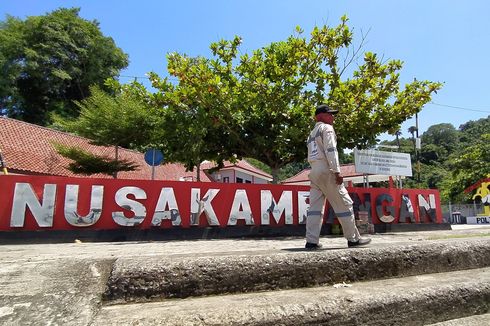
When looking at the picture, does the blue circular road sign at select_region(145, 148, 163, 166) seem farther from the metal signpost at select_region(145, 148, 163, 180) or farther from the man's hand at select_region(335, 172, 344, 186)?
the man's hand at select_region(335, 172, 344, 186)

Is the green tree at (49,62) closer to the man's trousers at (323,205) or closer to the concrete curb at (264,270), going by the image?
the man's trousers at (323,205)

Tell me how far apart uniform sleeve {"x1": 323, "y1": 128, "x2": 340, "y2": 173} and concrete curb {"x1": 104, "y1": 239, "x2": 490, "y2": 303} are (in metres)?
1.28

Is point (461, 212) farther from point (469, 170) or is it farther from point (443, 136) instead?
point (443, 136)

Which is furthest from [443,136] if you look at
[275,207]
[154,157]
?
[154,157]

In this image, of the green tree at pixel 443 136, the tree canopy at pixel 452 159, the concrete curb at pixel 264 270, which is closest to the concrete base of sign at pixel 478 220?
the tree canopy at pixel 452 159

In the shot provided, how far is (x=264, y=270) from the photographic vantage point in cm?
263

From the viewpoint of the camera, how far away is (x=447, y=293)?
2.71 metres

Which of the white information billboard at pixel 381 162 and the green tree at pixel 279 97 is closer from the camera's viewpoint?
the green tree at pixel 279 97

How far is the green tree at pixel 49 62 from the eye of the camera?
105 feet

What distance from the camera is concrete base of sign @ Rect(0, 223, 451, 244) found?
789 centimetres

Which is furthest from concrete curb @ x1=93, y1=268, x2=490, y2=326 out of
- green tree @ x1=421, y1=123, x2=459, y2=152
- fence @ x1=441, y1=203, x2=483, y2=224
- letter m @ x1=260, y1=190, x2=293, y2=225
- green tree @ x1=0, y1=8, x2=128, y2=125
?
green tree @ x1=421, y1=123, x2=459, y2=152

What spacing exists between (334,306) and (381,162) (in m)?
12.2

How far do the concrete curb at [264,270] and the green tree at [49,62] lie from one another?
3429cm

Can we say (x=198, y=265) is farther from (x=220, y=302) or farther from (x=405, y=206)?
(x=405, y=206)
